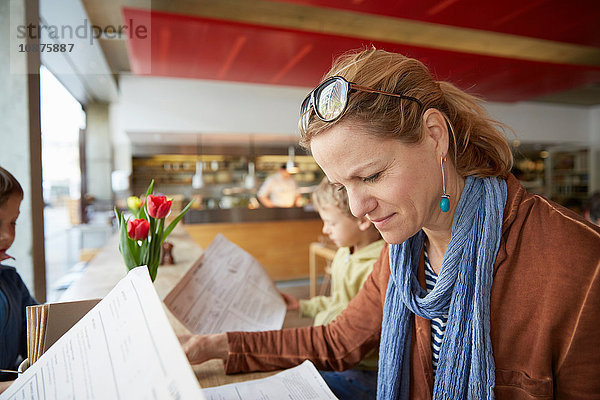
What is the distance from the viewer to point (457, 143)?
91cm

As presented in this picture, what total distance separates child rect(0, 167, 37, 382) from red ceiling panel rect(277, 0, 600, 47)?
276 centimetres

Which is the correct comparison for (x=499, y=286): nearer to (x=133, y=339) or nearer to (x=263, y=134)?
(x=133, y=339)

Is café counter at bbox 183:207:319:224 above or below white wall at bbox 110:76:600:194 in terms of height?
below

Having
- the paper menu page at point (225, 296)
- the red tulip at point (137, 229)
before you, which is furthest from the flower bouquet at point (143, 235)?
the paper menu page at point (225, 296)

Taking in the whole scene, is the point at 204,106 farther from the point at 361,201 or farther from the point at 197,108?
the point at 361,201

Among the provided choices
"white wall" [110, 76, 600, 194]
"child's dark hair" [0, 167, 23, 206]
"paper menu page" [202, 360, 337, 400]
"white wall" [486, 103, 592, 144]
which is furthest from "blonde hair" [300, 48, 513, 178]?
"white wall" [486, 103, 592, 144]

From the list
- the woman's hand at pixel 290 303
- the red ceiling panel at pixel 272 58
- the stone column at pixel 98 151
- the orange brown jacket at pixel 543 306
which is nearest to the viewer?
the orange brown jacket at pixel 543 306

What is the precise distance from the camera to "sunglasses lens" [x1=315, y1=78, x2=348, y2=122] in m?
0.77

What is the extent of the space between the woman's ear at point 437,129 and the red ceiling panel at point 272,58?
265cm

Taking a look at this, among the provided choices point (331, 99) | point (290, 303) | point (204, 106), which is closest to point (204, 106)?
point (204, 106)

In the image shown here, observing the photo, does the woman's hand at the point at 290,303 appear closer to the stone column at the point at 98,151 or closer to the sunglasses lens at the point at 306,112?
the sunglasses lens at the point at 306,112

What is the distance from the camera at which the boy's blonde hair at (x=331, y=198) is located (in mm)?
1781

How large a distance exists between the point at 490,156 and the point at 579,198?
11.7m

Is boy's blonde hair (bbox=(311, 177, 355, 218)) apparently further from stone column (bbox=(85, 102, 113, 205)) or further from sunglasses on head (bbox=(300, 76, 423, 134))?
stone column (bbox=(85, 102, 113, 205))
